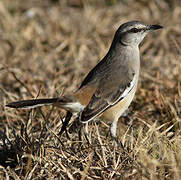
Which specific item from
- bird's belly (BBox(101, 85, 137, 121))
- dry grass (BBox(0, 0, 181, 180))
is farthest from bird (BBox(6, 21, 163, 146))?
dry grass (BBox(0, 0, 181, 180))

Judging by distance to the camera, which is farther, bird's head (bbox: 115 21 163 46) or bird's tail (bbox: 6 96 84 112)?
bird's head (bbox: 115 21 163 46)

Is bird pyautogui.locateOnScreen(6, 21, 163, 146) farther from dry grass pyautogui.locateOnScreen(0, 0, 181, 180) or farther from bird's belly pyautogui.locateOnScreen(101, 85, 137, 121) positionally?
dry grass pyautogui.locateOnScreen(0, 0, 181, 180)

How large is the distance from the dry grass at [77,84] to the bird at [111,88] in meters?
0.26

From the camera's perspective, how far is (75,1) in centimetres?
1022

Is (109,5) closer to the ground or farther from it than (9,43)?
farther from it

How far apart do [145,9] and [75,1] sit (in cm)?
171

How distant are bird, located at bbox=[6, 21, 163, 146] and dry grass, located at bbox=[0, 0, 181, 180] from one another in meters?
0.26

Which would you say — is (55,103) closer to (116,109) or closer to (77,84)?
(116,109)

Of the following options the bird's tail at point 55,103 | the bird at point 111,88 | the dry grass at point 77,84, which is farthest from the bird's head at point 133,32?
the bird's tail at point 55,103

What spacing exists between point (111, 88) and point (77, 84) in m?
1.95

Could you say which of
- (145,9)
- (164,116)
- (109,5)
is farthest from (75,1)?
(164,116)

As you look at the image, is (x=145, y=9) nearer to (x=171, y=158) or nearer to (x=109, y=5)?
(x=109, y=5)

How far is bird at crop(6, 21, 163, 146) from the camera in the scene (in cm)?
472

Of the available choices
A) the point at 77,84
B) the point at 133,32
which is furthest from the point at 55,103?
the point at 77,84
